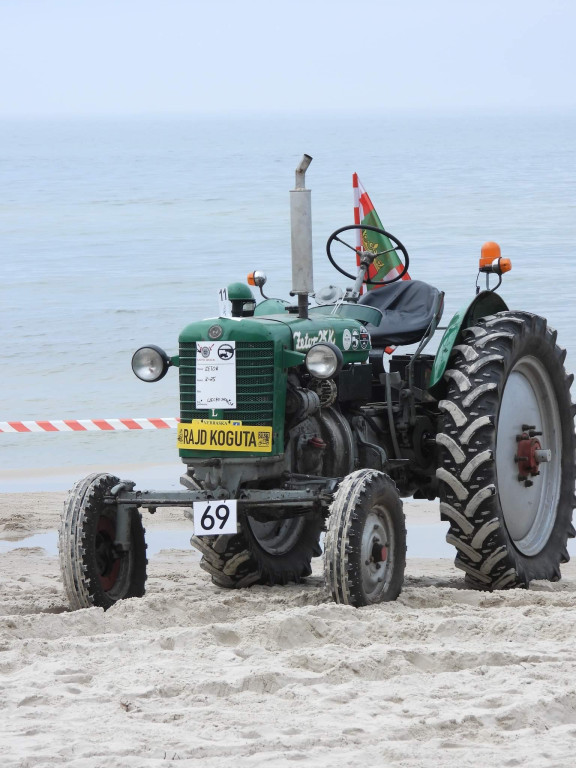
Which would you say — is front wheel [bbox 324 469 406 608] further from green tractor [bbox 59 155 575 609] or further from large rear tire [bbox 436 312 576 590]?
large rear tire [bbox 436 312 576 590]

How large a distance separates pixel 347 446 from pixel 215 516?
3.26ft

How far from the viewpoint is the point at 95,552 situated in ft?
22.4

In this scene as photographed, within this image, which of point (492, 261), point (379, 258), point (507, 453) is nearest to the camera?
point (507, 453)

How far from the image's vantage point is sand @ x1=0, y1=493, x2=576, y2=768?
14.8 ft

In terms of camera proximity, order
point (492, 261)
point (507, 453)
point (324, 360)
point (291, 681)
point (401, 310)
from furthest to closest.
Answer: point (401, 310) → point (492, 261) → point (507, 453) → point (324, 360) → point (291, 681)

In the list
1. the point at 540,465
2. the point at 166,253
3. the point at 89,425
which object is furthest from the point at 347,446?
the point at 166,253

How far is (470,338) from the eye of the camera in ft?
24.5

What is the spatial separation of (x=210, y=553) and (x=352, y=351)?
1189 mm

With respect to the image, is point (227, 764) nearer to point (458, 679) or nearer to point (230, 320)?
point (458, 679)

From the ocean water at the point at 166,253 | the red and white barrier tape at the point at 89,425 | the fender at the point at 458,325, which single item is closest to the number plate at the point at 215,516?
the fender at the point at 458,325

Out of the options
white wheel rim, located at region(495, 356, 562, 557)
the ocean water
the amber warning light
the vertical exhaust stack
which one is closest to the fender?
the amber warning light

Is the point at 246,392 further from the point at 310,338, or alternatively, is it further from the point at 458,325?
the point at 458,325

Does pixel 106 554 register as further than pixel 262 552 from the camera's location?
No

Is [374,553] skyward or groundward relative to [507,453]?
groundward
